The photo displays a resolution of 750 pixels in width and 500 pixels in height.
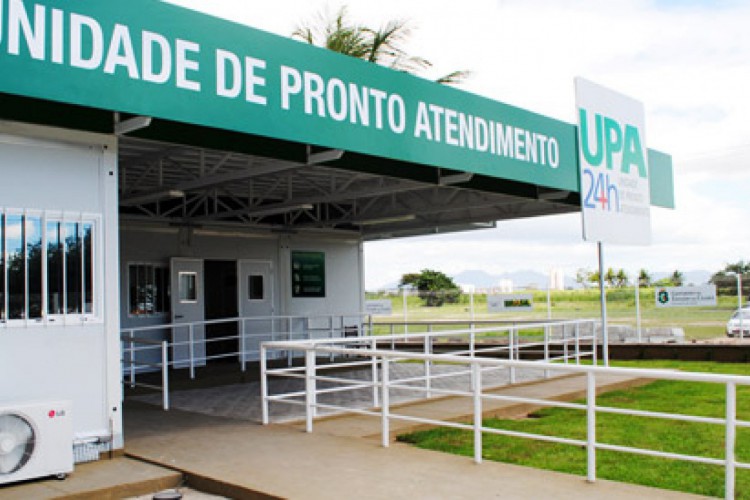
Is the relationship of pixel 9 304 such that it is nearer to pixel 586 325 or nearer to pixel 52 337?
pixel 52 337

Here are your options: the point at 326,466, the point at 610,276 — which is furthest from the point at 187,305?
the point at 610,276

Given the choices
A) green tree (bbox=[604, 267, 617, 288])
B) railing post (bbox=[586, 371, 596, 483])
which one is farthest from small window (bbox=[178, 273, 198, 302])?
green tree (bbox=[604, 267, 617, 288])

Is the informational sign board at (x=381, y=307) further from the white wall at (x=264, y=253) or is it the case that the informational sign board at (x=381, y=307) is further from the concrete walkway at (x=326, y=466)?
the concrete walkway at (x=326, y=466)

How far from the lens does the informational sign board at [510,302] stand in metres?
21.6

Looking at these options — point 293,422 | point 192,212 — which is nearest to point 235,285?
point 192,212

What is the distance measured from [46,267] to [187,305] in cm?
868

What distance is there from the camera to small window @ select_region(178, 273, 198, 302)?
1545 centimetres

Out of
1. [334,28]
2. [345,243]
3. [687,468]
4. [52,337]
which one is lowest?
[687,468]

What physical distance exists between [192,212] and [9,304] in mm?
8573

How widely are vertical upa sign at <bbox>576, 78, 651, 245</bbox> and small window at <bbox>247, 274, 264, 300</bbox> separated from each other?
8.25 metres

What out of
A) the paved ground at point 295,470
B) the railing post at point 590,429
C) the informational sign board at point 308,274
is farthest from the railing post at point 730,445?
the informational sign board at point 308,274

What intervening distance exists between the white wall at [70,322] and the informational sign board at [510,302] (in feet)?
51.3

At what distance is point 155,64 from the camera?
266 inches

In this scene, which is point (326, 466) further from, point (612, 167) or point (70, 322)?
point (612, 167)
